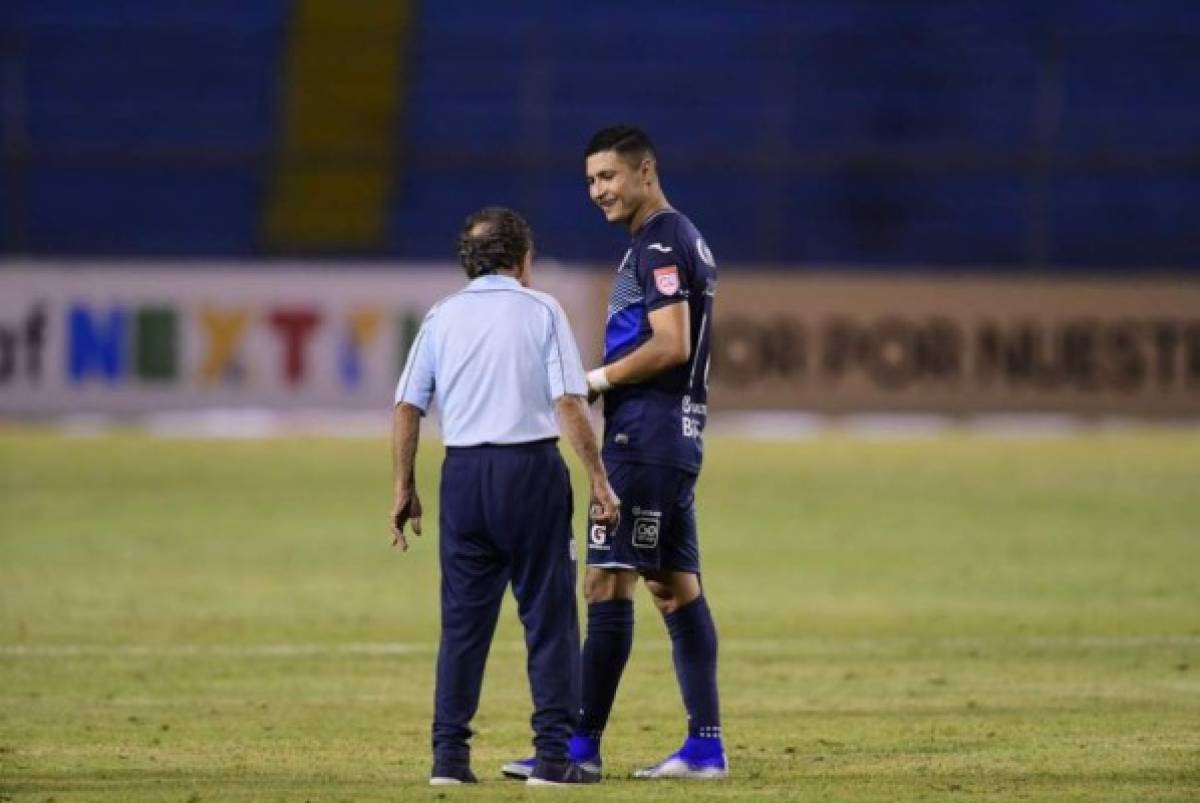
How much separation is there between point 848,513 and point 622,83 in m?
15.2

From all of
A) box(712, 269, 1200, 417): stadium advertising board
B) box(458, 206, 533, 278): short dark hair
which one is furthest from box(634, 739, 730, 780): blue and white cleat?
box(712, 269, 1200, 417): stadium advertising board

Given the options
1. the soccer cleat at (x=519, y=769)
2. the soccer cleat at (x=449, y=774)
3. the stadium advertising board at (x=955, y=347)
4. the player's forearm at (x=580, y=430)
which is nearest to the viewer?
the player's forearm at (x=580, y=430)

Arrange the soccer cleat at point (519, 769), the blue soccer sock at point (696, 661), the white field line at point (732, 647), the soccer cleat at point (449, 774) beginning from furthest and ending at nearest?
1. the white field line at point (732, 647)
2. the blue soccer sock at point (696, 661)
3. the soccer cleat at point (519, 769)
4. the soccer cleat at point (449, 774)

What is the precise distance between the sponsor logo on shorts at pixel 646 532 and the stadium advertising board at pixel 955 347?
2013cm

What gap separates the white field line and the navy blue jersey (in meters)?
3.93

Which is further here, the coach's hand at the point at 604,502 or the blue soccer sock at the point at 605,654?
the blue soccer sock at the point at 605,654

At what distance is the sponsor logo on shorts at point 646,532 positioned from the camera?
8219 millimetres

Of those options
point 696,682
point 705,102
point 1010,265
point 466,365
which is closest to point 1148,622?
point 696,682

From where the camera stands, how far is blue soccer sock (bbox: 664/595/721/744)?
8344 mm

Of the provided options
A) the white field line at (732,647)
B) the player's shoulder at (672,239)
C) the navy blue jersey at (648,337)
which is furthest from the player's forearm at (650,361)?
the white field line at (732,647)

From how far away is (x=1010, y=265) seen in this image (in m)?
31.5

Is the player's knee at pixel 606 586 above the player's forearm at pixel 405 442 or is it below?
below

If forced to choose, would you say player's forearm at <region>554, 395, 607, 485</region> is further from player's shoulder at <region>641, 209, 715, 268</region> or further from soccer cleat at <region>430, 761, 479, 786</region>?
soccer cleat at <region>430, 761, 479, 786</region>

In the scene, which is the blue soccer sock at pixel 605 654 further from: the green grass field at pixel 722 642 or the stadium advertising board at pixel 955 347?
the stadium advertising board at pixel 955 347
